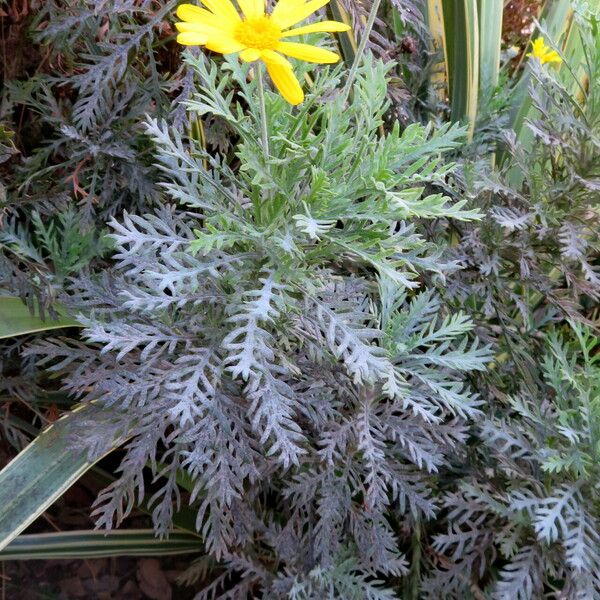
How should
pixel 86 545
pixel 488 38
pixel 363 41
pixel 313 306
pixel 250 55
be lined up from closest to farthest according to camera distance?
pixel 250 55
pixel 363 41
pixel 313 306
pixel 86 545
pixel 488 38

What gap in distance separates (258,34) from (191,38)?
0.06 meters

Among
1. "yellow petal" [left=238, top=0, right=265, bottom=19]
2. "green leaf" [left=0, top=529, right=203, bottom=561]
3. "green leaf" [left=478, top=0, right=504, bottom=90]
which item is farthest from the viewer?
"green leaf" [left=478, top=0, right=504, bottom=90]

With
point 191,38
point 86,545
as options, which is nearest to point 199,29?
point 191,38

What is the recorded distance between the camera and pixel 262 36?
0.59 metres

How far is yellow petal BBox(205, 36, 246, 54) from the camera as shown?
22.0 inches

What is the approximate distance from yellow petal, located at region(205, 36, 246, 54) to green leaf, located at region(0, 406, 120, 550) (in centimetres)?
50

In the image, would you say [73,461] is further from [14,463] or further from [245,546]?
[245,546]

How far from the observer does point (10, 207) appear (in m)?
0.96

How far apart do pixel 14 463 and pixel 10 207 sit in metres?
0.35

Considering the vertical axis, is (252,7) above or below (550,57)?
above

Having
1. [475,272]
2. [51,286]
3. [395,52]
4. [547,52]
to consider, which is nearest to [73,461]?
[51,286]

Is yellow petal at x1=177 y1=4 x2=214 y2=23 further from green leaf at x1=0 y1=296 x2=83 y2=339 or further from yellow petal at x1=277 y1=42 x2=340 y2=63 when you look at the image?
green leaf at x1=0 y1=296 x2=83 y2=339

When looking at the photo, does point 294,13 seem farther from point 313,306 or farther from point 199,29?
point 313,306

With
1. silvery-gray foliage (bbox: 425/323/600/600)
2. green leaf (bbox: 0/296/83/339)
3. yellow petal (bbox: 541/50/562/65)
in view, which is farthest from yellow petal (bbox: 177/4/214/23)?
yellow petal (bbox: 541/50/562/65)
